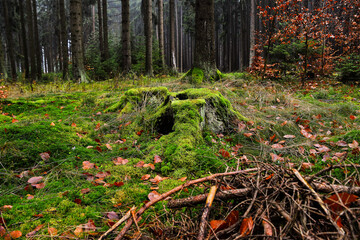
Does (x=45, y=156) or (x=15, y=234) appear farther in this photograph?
(x=45, y=156)

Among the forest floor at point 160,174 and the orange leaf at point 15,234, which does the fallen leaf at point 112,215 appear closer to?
the forest floor at point 160,174

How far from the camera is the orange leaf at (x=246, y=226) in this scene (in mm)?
983

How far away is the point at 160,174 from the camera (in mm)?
2260

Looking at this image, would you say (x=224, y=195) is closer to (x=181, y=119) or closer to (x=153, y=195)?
(x=153, y=195)

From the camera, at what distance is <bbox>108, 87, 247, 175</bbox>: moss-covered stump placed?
2.42m

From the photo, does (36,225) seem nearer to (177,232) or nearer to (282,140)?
(177,232)

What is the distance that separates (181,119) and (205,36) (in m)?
4.56

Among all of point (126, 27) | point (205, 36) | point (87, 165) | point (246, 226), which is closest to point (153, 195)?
point (246, 226)

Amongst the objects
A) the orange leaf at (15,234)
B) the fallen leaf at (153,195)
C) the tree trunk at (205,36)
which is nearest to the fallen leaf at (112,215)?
the fallen leaf at (153,195)

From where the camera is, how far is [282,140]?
Result: 312 centimetres

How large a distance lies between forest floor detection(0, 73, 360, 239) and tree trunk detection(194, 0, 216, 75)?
9.80 feet

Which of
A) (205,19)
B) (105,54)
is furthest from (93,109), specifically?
(105,54)

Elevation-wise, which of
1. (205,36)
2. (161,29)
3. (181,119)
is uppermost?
(161,29)

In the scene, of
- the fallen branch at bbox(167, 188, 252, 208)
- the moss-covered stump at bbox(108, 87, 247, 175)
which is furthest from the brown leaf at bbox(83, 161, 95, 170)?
the fallen branch at bbox(167, 188, 252, 208)
